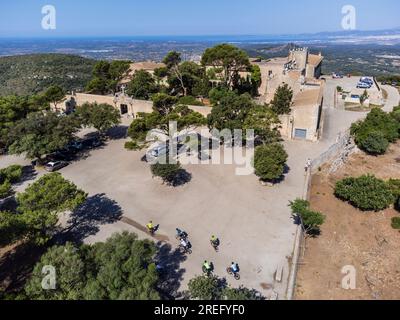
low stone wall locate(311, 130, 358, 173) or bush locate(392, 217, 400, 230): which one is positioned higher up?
low stone wall locate(311, 130, 358, 173)

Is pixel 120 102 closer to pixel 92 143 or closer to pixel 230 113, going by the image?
pixel 92 143

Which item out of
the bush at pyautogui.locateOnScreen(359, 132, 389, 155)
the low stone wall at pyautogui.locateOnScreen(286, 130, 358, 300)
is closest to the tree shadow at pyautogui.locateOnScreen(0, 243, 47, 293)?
the low stone wall at pyautogui.locateOnScreen(286, 130, 358, 300)

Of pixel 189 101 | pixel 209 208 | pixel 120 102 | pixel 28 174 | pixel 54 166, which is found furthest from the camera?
pixel 120 102

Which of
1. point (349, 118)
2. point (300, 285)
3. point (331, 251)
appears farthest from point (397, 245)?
point (349, 118)

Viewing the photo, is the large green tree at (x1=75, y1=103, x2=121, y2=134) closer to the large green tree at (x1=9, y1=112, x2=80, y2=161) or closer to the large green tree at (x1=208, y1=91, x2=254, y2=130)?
the large green tree at (x1=9, y1=112, x2=80, y2=161)

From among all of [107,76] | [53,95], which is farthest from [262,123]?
[53,95]
